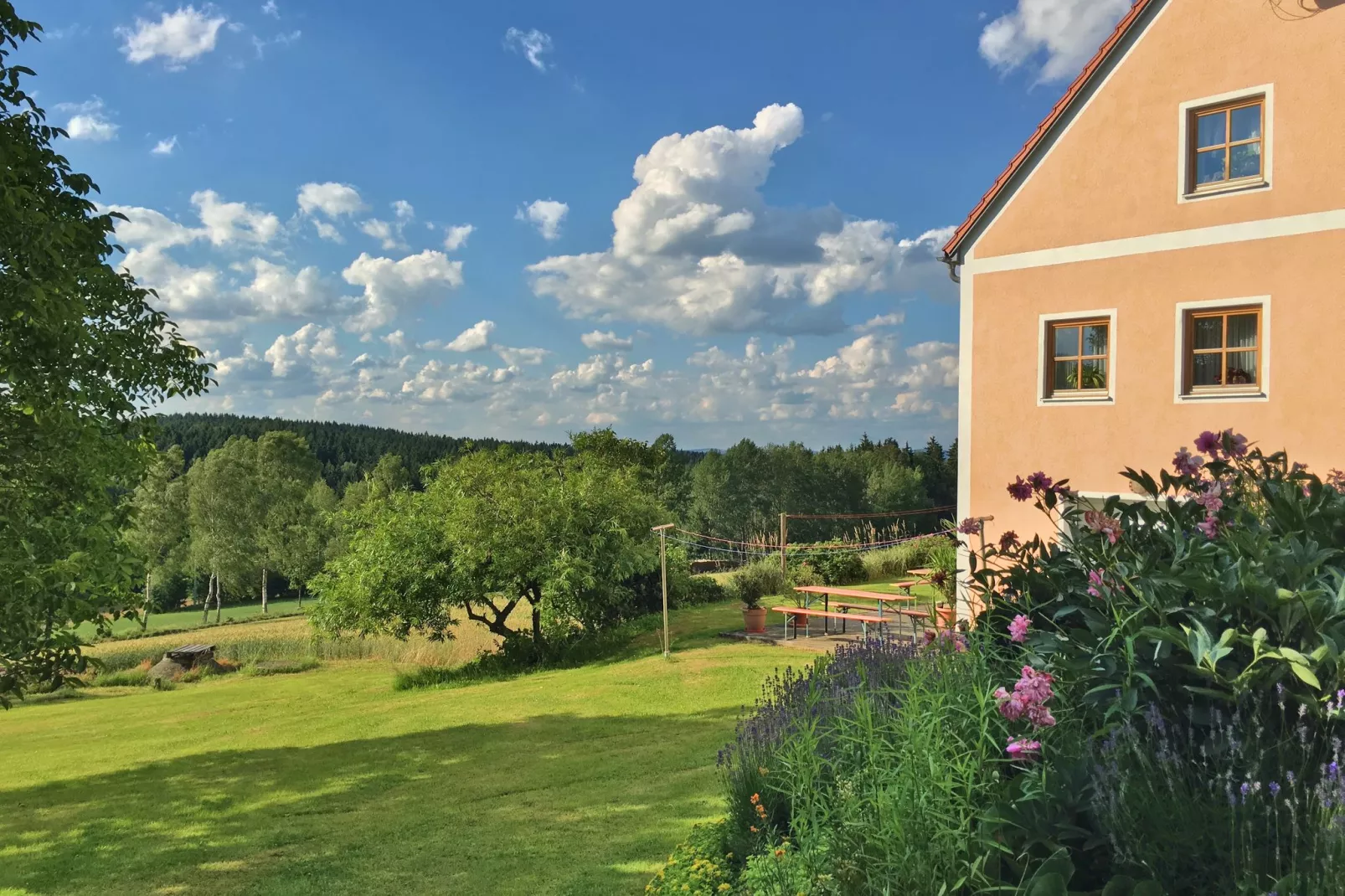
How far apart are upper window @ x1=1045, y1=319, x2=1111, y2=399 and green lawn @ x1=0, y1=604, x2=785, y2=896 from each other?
5.94m

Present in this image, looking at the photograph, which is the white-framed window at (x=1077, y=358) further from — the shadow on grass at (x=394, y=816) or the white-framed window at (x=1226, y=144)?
the shadow on grass at (x=394, y=816)

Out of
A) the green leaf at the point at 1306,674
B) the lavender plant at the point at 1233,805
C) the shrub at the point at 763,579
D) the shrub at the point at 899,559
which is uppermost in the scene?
the green leaf at the point at 1306,674

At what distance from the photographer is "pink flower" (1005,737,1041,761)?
2.68m

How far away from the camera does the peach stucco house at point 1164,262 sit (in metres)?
9.24

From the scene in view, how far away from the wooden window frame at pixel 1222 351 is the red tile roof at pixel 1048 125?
293cm

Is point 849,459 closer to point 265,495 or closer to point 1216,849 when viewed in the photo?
point 265,495

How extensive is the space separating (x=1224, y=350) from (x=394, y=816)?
413 inches

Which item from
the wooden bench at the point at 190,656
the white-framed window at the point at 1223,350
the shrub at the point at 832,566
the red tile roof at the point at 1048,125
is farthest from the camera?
the shrub at the point at 832,566

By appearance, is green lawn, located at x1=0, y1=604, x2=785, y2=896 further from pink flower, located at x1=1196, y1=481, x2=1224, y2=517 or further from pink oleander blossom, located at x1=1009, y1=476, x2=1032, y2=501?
pink flower, located at x1=1196, y1=481, x2=1224, y2=517

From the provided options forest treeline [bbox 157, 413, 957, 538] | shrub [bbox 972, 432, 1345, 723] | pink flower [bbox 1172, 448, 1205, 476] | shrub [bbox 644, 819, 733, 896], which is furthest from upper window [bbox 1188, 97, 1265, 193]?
forest treeline [bbox 157, 413, 957, 538]

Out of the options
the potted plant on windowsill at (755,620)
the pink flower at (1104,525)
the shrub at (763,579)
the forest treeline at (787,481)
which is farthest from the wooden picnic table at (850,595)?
the forest treeline at (787,481)

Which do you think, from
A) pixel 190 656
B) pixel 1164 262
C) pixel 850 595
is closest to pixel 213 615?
pixel 190 656

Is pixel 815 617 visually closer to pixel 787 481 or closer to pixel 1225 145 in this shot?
pixel 1225 145

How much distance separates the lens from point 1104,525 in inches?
143
